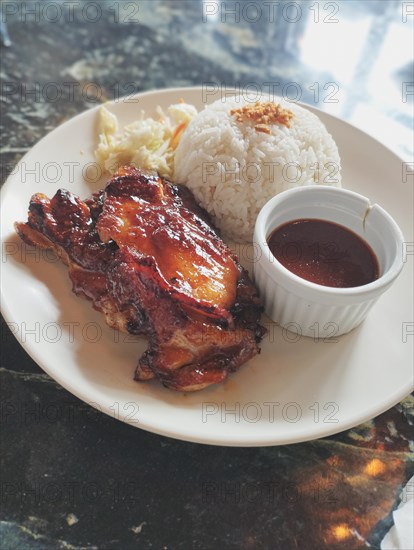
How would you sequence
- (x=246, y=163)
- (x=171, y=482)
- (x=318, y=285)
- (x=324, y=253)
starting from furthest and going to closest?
1. (x=246, y=163)
2. (x=324, y=253)
3. (x=318, y=285)
4. (x=171, y=482)

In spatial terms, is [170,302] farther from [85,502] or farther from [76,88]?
[76,88]

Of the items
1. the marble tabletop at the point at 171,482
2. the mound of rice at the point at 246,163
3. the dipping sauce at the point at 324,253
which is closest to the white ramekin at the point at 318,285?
the dipping sauce at the point at 324,253

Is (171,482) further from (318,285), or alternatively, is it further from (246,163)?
(246,163)

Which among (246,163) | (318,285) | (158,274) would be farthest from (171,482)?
(246,163)

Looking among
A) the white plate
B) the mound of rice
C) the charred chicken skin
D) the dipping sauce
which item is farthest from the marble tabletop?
the mound of rice

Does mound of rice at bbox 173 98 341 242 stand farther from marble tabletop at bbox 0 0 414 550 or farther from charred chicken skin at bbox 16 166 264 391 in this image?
marble tabletop at bbox 0 0 414 550

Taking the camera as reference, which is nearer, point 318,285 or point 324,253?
point 318,285

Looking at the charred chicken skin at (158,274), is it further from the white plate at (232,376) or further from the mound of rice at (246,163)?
the mound of rice at (246,163)
